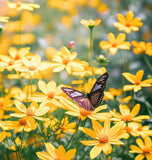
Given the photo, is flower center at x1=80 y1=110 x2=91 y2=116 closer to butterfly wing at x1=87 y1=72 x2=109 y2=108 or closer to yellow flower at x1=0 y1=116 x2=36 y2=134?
butterfly wing at x1=87 y1=72 x2=109 y2=108

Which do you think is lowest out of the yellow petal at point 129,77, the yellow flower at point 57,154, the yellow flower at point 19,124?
the yellow flower at point 57,154

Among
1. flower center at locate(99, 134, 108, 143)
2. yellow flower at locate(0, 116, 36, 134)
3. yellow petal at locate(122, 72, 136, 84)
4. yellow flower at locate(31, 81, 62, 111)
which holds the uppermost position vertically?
yellow petal at locate(122, 72, 136, 84)

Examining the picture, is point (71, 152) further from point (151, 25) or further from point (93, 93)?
point (151, 25)

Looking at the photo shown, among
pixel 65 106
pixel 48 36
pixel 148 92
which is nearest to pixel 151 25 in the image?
pixel 148 92

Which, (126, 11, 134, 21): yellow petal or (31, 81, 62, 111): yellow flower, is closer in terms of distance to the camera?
(31, 81, 62, 111): yellow flower

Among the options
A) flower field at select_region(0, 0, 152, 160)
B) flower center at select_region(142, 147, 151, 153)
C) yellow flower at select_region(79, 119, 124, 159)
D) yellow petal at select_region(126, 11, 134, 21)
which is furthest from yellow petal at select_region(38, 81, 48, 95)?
yellow petal at select_region(126, 11, 134, 21)

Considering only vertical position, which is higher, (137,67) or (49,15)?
(49,15)

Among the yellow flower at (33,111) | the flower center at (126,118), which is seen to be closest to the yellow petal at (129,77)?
the flower center at (126,118)

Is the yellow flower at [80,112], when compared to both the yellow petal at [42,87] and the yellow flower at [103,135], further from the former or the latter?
the yellow petal at [42,87]
